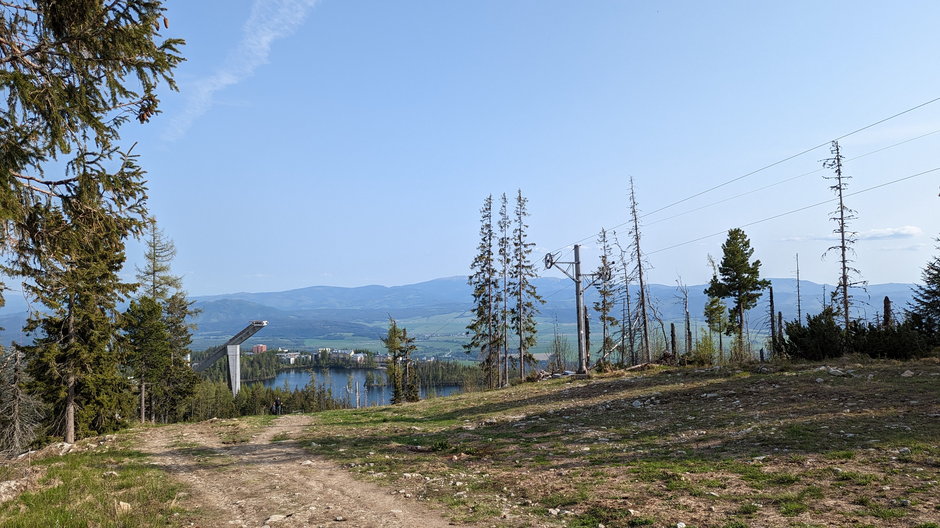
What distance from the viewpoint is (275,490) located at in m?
10.4

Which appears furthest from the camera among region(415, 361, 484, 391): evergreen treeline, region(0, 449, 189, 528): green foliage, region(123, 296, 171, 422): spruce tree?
region(415, 361, 484, 391): evergreen treeline

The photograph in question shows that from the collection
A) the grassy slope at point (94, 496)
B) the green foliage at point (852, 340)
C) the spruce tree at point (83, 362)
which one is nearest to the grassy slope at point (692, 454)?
the green foliage at point (852, 340)

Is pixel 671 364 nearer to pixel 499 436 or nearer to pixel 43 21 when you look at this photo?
pixel 499 436

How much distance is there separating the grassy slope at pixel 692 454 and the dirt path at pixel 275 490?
697mm

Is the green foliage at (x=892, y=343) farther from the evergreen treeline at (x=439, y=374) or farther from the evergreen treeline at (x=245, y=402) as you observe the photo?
the evergreen treeline at (x=439, y=374)

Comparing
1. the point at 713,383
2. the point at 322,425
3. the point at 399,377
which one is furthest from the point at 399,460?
the point at 399,377

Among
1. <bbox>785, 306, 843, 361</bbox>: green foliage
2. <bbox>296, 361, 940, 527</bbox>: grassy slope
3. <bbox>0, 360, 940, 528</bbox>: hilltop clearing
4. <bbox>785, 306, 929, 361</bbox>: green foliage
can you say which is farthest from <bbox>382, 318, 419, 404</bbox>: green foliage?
<bbox>0, 360, 940, 528</bbox>: hilltop clearing

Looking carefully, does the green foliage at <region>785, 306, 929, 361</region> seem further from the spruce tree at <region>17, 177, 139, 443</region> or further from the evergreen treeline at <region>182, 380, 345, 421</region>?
the evergreen treeline at <region>182, 380, 345, 421</region>

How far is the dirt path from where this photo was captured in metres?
8.33

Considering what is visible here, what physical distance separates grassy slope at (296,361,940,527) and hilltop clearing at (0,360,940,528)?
0.05 m

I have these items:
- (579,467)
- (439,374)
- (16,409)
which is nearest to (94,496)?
(579,467)

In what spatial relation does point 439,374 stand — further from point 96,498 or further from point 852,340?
point 96,498

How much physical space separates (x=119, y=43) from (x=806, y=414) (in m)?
17.3

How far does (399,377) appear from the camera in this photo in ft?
211
